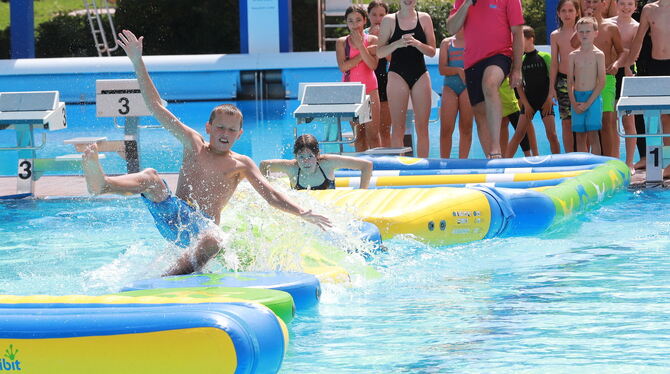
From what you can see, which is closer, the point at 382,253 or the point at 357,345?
the point at 357,345

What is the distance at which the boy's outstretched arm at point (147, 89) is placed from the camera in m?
4.66

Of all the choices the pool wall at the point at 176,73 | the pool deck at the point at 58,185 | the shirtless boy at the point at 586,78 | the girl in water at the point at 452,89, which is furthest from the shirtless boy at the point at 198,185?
the pool wall at the point at 176,73

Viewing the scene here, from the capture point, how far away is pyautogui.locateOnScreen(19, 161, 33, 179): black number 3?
783 cm

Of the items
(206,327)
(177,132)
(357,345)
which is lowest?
(357,345)

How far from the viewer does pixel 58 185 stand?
27.3 feet

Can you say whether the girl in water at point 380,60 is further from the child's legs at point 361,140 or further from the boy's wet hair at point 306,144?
the boy's wet hair at point 306,144

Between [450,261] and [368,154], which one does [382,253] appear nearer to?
[450,261]

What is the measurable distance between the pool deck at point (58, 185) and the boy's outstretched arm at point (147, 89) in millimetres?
2626

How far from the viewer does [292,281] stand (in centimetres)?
420

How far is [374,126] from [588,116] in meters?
1.82

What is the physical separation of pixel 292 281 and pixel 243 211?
1185 millimetres

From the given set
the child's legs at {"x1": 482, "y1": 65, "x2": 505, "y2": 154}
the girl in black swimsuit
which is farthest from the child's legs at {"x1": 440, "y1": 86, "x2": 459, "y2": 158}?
the girl in black swimsuit

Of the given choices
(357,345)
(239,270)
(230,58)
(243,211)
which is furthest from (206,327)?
(230,58)

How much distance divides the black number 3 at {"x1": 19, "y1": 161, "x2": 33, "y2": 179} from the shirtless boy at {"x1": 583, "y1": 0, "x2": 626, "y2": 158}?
179 inches
